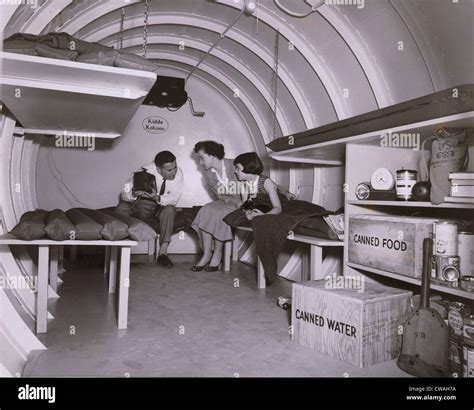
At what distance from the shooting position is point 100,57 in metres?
2.32

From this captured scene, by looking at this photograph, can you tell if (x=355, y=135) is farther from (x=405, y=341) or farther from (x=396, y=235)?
(x=405, y=341)

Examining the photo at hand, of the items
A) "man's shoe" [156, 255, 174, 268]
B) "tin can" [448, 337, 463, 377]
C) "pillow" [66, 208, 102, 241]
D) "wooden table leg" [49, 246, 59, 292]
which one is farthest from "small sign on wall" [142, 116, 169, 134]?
"tin can" [448, 337, 463, 377]

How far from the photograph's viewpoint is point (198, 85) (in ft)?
20.9

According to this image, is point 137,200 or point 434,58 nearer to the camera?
point 434,58

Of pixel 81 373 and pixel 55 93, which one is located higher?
pixel 55 93

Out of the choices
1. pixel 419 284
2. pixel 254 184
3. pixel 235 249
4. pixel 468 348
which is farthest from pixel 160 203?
pixel 468 348

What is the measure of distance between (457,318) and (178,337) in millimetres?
1633

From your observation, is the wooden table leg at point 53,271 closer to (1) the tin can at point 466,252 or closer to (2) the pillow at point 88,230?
(2) the pillow at point 88,230

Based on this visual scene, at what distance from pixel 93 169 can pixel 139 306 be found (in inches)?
138

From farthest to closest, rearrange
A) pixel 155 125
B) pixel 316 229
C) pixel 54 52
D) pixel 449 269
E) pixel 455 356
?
pixel 155 125, pixel 316 229, pixel 54 52, pixel 449 269, pixel 455 356

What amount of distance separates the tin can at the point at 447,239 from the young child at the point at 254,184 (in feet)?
6.86

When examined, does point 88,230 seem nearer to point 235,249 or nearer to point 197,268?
point 197,268
